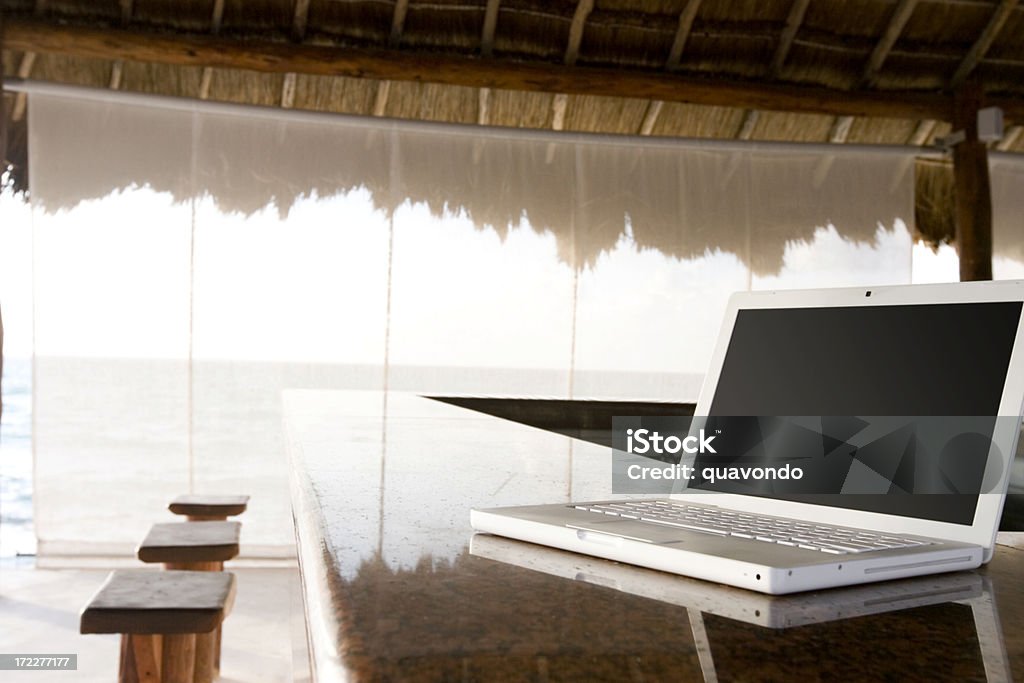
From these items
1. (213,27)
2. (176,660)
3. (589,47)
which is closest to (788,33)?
(589,47)

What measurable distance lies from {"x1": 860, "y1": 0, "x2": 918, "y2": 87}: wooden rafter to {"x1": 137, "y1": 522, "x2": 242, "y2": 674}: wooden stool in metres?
4.90

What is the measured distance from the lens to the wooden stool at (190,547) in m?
2.33

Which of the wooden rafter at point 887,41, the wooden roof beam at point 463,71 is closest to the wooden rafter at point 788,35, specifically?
the wooden roof beam at point 463,71

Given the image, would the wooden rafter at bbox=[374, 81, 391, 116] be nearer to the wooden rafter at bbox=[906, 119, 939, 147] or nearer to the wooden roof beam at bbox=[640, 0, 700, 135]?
the wooden roof beam at bbox=[640, 0, 700, 135]

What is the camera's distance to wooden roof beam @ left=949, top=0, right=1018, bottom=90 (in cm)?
576

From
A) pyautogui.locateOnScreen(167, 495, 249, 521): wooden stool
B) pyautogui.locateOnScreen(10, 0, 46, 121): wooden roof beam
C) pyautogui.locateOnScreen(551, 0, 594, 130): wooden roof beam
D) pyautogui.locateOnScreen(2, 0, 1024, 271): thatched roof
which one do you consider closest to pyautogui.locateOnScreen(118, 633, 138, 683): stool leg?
pyautogui.locateOnScreen(167, 495, 249, 521): wooden stool

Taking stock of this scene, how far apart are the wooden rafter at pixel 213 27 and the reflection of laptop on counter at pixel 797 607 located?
509cm

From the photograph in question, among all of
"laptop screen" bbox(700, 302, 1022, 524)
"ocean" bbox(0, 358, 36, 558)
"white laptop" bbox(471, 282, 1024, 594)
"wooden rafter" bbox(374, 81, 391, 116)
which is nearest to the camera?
"white laptop" bbox(471, 282, 1024, 594)

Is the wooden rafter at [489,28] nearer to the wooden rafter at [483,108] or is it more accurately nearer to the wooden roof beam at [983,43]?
the wooden rafter at [483,108]

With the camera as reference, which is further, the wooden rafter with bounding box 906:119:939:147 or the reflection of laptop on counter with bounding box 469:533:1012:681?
the wooden rafter with bounding box 906:119:939:147

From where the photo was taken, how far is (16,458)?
12.5 meters

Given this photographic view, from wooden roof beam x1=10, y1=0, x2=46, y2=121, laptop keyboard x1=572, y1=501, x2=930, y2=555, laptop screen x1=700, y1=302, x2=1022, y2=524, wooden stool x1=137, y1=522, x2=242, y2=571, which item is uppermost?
wooden roof beam x1=10, y1=0, x2=46, y2=121

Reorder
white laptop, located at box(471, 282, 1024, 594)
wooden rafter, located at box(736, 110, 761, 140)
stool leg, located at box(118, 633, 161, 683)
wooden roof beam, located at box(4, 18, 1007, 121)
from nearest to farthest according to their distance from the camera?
white laptop, located at box(471, 282, 1024, 594), stool leg, located at box(118, 633, 161, 683), wooden roof beam, located at box(4, 18, 1007, 121), wooden rafter, located at box(736, 110, 761, 140)

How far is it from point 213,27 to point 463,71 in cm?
132
